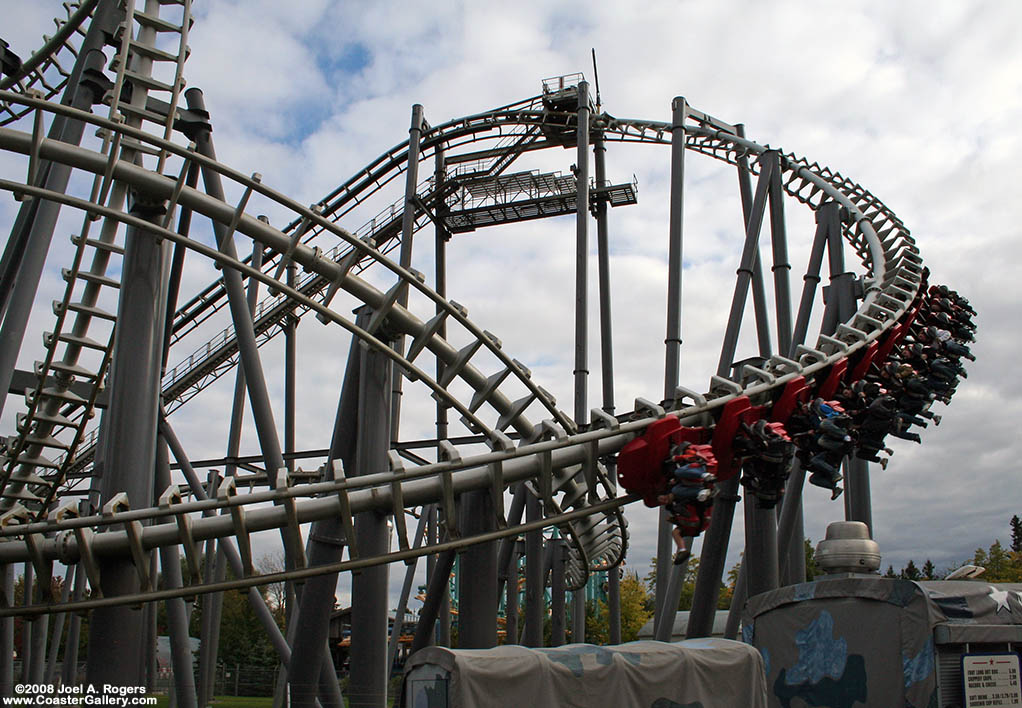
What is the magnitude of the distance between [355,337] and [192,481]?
3.64m

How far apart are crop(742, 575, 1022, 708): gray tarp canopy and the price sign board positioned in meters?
0.11

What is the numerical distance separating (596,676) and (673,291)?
6416 mm

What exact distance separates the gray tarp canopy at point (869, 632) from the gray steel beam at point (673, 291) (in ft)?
12.6

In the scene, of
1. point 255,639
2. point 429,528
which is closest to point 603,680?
point 429,528

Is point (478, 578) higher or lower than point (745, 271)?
lower

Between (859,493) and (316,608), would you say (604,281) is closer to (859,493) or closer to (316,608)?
(859,493)

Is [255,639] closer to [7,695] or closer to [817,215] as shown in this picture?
[817,215]

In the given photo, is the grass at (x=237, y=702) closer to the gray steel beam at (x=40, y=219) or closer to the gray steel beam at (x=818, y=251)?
the gray steel beam at (x=40, y=219)

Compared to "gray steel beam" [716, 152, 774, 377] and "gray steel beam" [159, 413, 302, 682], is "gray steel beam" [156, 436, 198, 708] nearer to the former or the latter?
"gray steel beam" [159, 413, 302, 682]

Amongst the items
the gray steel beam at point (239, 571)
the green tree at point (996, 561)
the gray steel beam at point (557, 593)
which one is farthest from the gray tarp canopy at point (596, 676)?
the green tree at point (996, 561)

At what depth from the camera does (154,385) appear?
19.5ft

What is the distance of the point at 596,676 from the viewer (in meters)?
4.11

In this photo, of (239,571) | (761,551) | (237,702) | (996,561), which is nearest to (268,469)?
(239,571)

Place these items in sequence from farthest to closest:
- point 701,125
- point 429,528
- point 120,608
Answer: point 429,528
point 701,125
point 120,608
